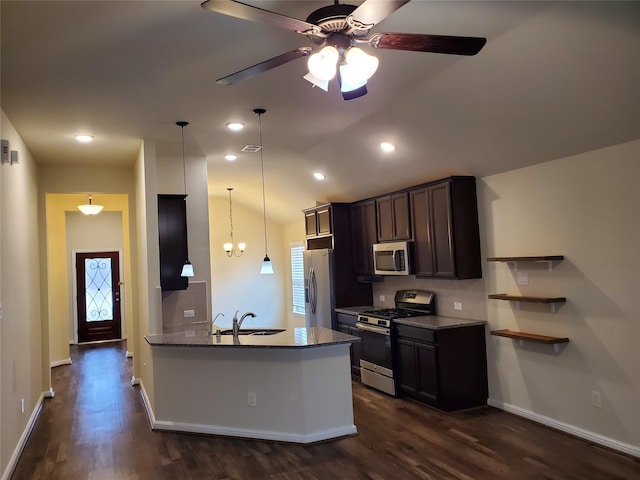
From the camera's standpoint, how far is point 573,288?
3.95 meters

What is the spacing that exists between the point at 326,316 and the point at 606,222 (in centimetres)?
389

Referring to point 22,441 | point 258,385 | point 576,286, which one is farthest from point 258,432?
point 576,286

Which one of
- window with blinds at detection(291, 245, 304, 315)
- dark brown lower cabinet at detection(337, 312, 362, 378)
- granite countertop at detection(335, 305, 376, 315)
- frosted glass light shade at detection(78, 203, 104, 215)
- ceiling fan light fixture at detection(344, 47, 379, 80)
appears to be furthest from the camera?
window with blinds at detection(291, 245, 304, 315)

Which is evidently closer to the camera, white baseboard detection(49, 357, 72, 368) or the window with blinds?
white baseboard detection(49, 357, 72, 368)

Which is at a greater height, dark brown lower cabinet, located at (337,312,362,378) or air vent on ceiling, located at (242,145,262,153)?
air vent on ceiling, located at (242,145,262,153)

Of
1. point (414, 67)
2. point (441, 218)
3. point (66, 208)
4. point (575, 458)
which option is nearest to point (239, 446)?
point (575, 458)

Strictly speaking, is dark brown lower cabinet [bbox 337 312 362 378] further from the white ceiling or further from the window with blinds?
the window with blinds

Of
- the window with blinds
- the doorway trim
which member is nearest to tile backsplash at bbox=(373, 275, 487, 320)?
the window with blinds

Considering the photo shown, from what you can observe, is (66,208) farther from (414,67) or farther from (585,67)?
(585,67)

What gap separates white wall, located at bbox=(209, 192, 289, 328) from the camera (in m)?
9.38

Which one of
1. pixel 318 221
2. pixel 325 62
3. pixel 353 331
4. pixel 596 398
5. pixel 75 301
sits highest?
pixel 325 62

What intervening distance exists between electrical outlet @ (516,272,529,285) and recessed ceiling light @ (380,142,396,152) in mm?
1790

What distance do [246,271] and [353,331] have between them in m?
3.92

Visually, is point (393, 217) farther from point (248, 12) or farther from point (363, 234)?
point (248, 12)
